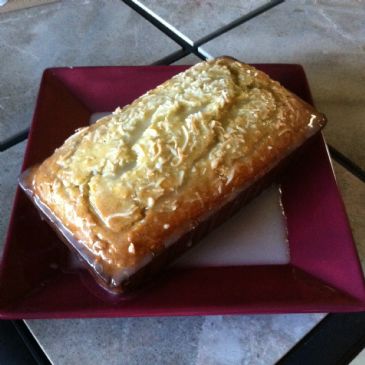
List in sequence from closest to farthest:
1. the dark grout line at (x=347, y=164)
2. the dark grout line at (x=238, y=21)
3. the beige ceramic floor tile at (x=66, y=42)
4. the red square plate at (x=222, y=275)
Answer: the red square plate at (x=222, y=275) < the dark grout line at (x=347, y=164) < the beige ceramic floor tile at (x=66, y=42) < the dark grout line at (x=238, y=21)

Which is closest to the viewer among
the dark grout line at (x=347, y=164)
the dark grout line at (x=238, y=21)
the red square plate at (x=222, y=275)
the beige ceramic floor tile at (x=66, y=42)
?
the red square plate at (x=222, y=275)

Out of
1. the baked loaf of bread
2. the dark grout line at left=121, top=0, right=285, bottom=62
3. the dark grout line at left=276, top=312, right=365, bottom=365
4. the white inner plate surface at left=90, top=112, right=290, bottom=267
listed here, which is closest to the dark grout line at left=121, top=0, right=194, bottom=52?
the dark grout line at left=121, top=0, right=285, bottom=62

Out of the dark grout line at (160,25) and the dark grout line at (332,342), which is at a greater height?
the dark grout line at (160,25)

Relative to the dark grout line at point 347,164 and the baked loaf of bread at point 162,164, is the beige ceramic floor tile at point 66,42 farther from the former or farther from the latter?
the dark grout line at point 347,164

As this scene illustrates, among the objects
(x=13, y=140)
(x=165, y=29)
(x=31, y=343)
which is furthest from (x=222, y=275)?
(x=165, y=29)

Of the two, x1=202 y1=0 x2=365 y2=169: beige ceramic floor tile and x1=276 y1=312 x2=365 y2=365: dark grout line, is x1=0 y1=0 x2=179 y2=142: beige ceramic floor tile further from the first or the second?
x1=276 y1=312 x2=365 y2=365: dark grout line

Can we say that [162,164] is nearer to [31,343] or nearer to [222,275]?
[222,275]

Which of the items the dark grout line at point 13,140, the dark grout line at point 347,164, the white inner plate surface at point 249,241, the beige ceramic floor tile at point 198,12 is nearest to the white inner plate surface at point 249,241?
the white inner plate surface at point 249,241

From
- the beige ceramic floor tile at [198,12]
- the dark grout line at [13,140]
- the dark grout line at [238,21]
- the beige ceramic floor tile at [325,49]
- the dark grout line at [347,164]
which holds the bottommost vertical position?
the dark grout line at [347,164]
